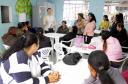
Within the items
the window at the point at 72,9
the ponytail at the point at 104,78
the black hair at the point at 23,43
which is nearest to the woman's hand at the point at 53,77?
the black hair at the point at 23,43

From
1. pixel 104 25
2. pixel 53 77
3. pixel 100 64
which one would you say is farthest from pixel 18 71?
pixel 104 25

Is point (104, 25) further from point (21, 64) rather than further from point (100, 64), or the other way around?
point (100, 64)

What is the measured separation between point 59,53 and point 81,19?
8.20 feet

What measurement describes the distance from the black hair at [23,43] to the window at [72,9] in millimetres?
7809

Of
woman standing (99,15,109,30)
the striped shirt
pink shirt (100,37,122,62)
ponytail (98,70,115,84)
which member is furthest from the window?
ponytail (98,70,115,84)

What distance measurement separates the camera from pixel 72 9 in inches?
396

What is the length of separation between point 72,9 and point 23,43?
8.19 meters

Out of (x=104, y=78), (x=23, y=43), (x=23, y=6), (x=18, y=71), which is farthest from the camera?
(x=23, y=6)

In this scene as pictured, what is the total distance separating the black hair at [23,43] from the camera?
201 centimetres

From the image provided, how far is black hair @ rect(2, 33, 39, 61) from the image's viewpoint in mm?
2008

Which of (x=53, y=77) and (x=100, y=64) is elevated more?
(x=100, y=64)

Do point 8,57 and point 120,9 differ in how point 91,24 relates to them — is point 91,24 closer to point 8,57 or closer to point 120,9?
point 120,9

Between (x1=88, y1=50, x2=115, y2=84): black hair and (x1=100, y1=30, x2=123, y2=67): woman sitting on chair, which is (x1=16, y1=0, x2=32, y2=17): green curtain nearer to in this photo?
(x1=100, y1=30, x2=123, y2=67): woman sitting on chair

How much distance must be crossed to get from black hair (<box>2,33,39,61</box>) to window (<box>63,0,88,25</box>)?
7.81 metres
